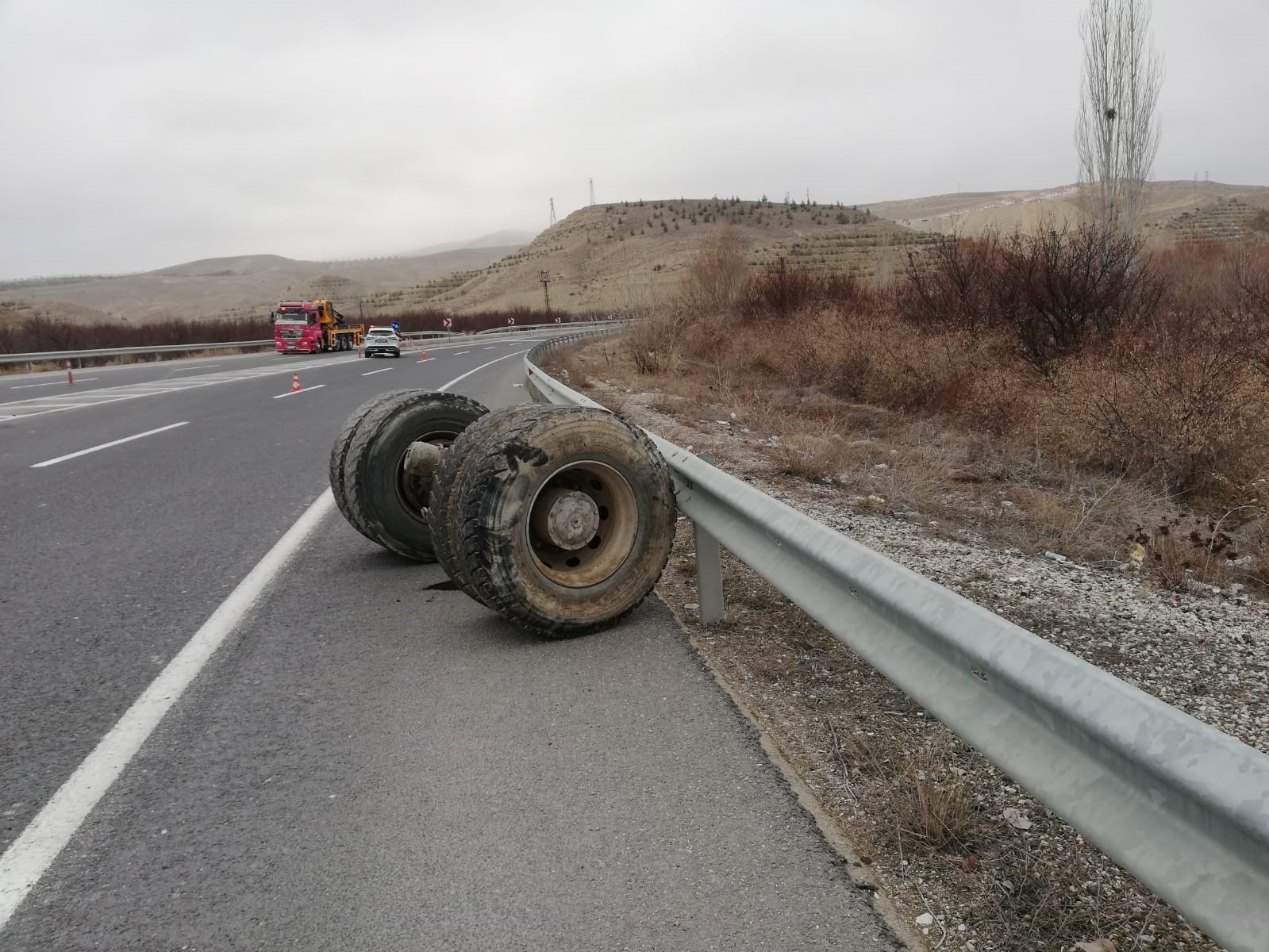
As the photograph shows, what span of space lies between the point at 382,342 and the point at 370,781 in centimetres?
3422

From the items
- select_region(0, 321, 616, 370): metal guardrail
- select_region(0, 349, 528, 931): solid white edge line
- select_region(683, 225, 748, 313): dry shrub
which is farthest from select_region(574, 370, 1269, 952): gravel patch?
select_region(0, 321, 616, 370): metal guardrail

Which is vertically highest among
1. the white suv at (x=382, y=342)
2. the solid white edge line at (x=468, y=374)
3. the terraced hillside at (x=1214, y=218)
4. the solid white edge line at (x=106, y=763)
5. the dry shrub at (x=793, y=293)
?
the terraced hillside at (x=1214, y=218)

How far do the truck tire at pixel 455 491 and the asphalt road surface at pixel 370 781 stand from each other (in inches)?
14.0

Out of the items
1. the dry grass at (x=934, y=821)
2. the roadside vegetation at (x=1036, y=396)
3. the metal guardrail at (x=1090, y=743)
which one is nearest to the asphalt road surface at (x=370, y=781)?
the dry grass at (x=934, y=821)

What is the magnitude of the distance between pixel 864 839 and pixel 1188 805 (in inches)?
48.1

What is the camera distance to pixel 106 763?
10.2 ft

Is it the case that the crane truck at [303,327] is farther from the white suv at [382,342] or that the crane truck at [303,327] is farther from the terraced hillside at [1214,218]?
the terraced hillside at [1214,218]

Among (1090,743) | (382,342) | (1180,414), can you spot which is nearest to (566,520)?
(1090,743)

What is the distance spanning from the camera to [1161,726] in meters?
1.48

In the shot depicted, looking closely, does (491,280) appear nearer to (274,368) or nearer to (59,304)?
(59,304)

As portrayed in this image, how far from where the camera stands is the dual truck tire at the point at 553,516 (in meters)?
3.98

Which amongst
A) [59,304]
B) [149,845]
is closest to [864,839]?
[149,845]

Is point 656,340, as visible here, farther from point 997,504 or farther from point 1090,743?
point 1090,743

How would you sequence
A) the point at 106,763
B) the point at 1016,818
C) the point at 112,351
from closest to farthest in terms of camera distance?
the point at 1016,818 < the point at 106,763 < the point at 112,351
